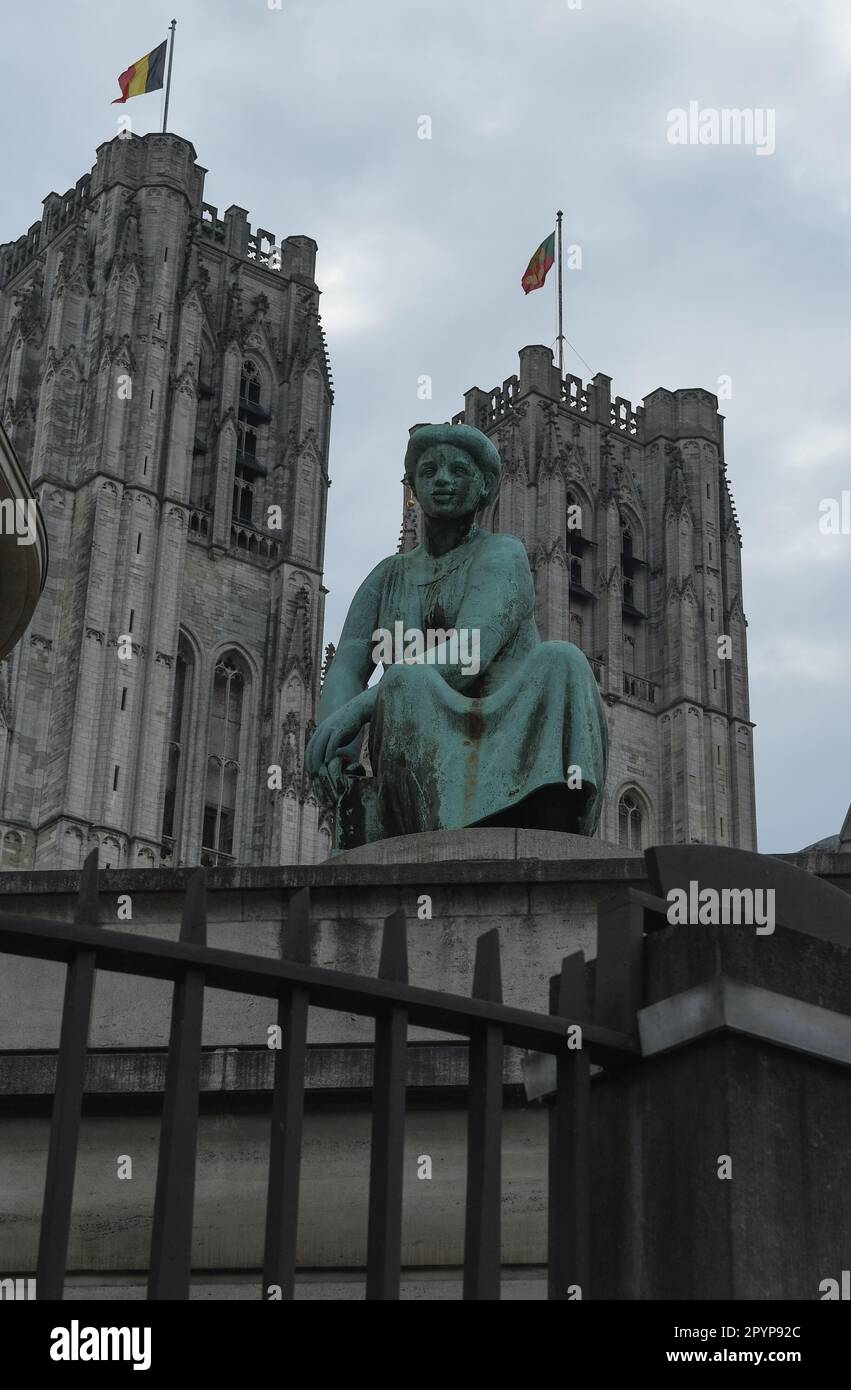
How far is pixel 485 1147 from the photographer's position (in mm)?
3744

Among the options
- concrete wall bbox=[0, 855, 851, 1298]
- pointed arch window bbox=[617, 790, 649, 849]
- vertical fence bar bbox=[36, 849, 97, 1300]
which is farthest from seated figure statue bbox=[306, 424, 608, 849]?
pointed arch window bbox=[617, 790, 649, 849]

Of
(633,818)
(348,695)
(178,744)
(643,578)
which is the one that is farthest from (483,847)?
(643,578)

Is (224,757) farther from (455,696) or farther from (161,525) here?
(455,696)

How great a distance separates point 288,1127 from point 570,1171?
1.89ft

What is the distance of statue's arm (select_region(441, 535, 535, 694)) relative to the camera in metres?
9.24

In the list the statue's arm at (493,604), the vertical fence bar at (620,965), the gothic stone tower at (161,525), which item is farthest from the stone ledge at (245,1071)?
the gothic stone tower at (161,525)

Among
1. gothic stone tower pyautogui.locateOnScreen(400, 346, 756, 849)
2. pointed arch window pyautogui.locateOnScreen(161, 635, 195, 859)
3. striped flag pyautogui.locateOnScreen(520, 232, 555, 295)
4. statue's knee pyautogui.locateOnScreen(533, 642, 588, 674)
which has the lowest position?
statue's knee pyautogui.locateOnScreen(533, 642, 588, 674)

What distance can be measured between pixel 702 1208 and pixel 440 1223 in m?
2.15

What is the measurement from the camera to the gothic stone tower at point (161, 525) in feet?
163

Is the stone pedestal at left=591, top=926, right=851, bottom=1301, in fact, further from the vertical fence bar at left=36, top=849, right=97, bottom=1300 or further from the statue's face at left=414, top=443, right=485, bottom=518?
the statue's face at left=414, top=443, right=485, bottom=518

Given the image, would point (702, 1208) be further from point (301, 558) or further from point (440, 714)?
point (301, 558)

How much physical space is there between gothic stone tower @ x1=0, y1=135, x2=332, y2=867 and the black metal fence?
1747 inches

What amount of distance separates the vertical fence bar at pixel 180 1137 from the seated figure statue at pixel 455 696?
5146mm
